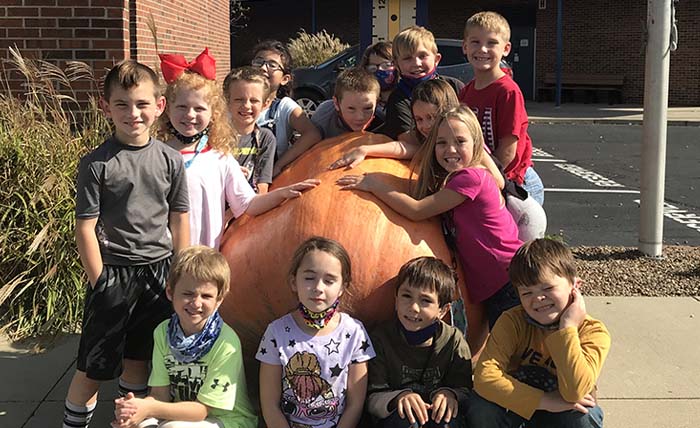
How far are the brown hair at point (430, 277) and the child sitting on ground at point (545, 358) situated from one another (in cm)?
24

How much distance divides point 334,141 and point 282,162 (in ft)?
1.14

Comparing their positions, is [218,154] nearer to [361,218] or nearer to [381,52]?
[361,218]

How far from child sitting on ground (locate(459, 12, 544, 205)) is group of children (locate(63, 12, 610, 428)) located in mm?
22

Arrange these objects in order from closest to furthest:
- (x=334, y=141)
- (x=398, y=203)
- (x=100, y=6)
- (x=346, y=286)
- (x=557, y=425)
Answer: (x=557, y=425)
(x=346, y=286)
(x=398, y=203)
(x=334, y=141)
(x=100, y=6)

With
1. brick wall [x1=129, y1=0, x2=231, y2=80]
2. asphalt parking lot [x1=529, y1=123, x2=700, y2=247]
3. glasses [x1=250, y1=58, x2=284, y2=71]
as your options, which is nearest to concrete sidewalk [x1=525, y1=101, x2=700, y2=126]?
asphalt parking lot [x1=529, y1=123, x2=700, y2=247]

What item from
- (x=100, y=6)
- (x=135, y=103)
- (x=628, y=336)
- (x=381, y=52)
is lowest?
(x=628, y=336)

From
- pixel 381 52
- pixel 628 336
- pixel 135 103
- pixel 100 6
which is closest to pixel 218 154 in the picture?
pixel 135 103

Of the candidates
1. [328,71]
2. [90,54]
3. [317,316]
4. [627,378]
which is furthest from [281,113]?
[328,71]

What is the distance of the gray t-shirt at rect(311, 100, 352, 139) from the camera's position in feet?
13.7

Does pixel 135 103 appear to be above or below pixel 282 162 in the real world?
above

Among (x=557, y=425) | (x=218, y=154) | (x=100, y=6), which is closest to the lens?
(x=557, y=425)

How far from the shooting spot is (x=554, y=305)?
2.91 m

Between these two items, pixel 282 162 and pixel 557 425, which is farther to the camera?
pixel 282 162

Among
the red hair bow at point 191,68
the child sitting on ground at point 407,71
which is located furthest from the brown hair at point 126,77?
the child sitting on ground at point 407,71
